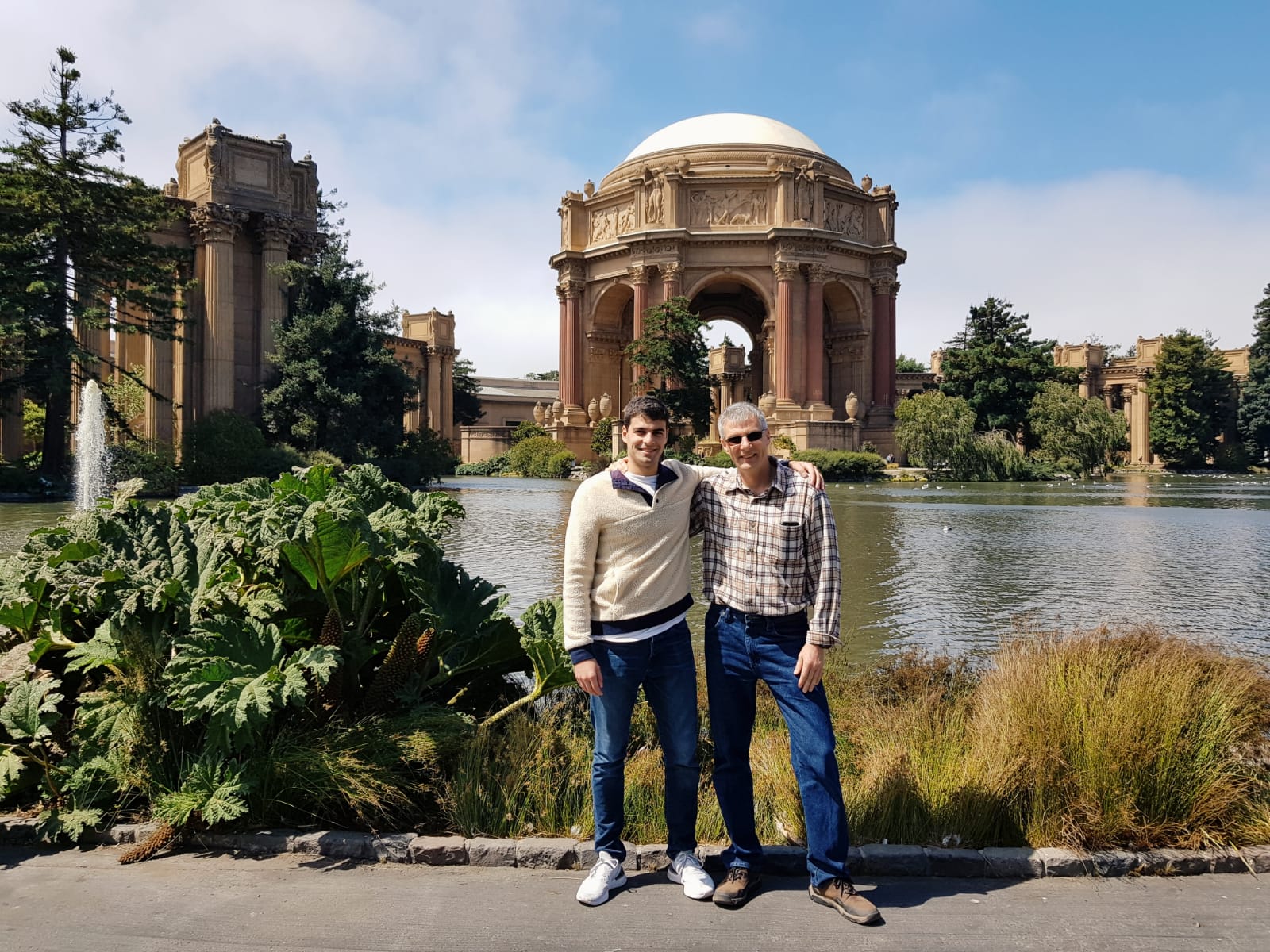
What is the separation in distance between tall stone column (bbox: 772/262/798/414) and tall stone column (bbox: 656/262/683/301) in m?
5.56

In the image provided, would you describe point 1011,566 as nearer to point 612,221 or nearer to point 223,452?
point 223,452

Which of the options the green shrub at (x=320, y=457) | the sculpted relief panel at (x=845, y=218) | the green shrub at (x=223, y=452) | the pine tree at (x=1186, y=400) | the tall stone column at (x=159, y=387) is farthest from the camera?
the pine tree at (x=1186, y=400)

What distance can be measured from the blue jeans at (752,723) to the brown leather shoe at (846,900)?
0.11ft

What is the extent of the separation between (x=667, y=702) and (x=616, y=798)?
427 millimetres

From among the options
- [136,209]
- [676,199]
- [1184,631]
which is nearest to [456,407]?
[676,199]

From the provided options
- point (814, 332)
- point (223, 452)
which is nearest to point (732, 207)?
point (814, 332)

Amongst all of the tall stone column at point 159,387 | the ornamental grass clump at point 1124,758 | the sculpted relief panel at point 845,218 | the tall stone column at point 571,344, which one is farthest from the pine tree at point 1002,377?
the ornamental grass clump at point 1124,758

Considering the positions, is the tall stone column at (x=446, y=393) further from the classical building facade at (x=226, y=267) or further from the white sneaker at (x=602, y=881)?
the white sneaker at (x=602, y=881)

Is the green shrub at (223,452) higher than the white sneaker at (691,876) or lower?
higher

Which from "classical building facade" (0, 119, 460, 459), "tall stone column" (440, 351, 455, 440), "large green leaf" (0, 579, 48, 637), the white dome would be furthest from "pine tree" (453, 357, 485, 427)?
"large green leaf" (0, 579, 48, 637)

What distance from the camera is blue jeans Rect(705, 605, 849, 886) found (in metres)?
3.41

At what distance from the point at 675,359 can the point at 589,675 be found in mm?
42215

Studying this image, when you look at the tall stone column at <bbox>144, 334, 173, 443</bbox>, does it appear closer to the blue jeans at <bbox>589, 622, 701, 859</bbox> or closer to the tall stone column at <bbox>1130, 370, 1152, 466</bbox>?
the blue jeans at <bbox>589, 622, 701, 859</bbox>

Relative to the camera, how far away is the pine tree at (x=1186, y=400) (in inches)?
2606
